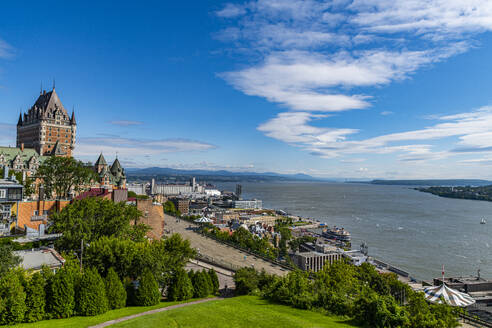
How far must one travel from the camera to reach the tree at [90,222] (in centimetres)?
2556

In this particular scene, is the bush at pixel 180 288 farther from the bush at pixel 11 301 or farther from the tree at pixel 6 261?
the tree at pixel 6 261

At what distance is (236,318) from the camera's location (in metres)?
17.0

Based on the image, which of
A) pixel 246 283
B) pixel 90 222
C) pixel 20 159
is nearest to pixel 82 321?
pixel 246 283

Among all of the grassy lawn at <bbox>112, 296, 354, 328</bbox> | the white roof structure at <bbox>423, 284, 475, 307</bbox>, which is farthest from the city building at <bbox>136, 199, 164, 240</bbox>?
the white roof structure at <bbox>423, 284, 475, 307</bbox>

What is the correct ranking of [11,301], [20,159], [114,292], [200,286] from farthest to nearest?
1. [20,159]
2. [200,286]
3. [114,292]
4. [11,301]

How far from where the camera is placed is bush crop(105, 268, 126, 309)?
19.0 meters

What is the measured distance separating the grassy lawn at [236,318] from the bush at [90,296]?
2.65 m

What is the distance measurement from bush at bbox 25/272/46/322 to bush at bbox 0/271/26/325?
0.39m

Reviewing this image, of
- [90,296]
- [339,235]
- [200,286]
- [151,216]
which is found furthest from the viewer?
[339,235]

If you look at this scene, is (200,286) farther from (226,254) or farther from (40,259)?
(226,254)

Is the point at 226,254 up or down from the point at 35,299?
down

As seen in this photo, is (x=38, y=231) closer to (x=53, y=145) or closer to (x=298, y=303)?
(x=298, y=303)

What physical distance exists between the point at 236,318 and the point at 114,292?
7.92 m

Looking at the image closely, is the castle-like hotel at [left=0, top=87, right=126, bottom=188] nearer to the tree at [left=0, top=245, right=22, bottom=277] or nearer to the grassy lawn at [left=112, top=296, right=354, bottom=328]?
the tree at [left=0, top=245, right=22, bottom=277]
